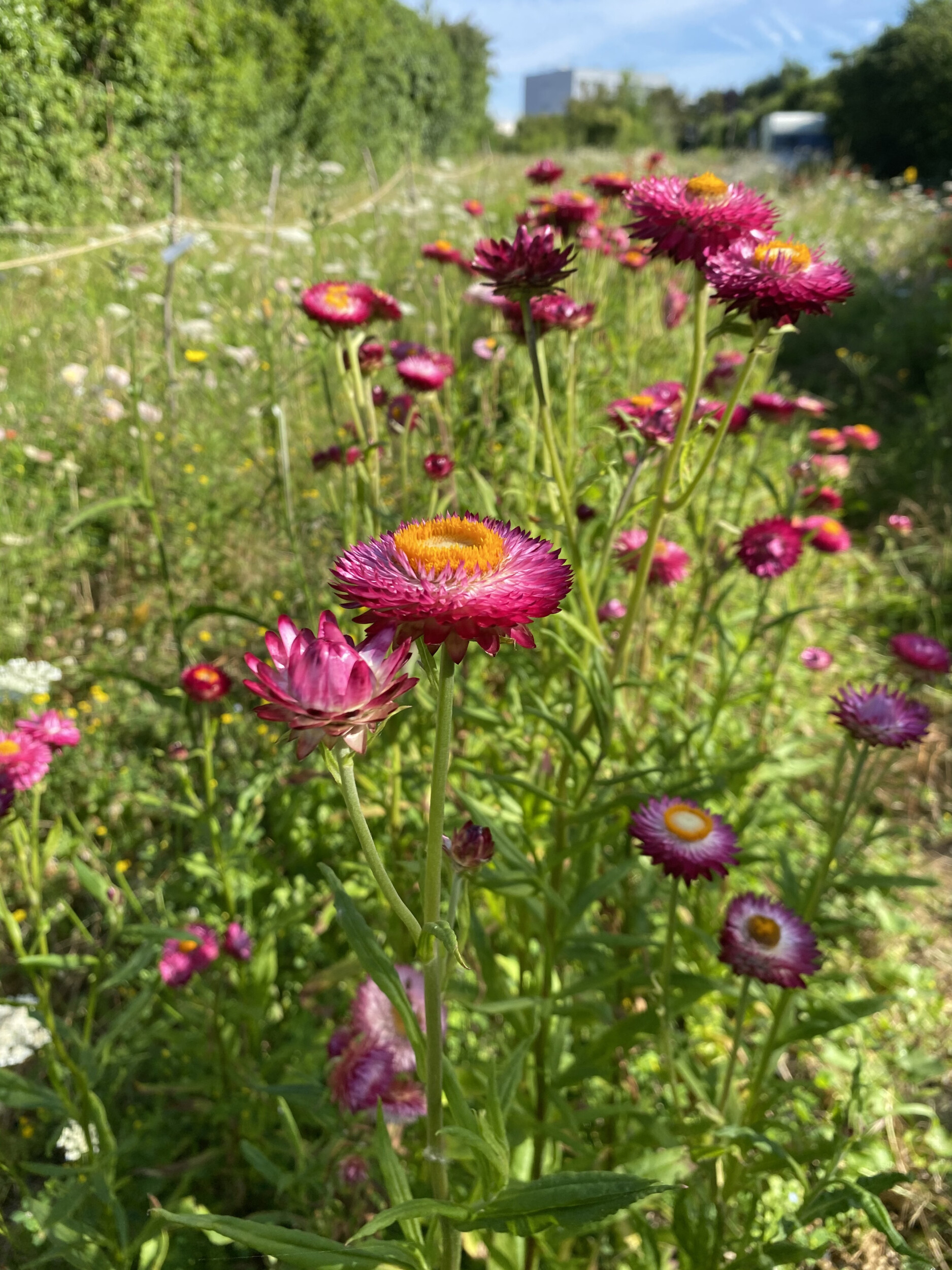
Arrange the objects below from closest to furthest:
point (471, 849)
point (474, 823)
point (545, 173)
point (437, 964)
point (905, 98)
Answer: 1. point (437, 964)
2. point (471, 849)
3. point (474, 823)
4. point (545, 173)
5. point (905, 98)

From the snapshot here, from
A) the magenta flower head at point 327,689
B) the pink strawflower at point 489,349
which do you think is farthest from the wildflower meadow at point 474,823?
the pink strawflower at point 489,349

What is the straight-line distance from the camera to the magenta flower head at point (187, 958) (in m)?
1.53

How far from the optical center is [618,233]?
316 cm

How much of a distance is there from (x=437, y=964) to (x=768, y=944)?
0.71 m

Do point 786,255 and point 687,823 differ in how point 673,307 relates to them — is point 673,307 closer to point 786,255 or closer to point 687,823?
point 786,255

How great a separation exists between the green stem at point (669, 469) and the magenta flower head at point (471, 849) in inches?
22.9

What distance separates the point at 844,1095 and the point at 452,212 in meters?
6.27

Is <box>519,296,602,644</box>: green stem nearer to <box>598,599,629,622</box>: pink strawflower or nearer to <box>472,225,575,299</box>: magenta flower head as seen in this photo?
<box>472,225,575,299</box>: magenta flower head

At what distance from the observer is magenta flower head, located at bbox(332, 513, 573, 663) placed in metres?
0.70

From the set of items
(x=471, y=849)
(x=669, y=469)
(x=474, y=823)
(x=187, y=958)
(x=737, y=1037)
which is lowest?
(x=187, y=958)

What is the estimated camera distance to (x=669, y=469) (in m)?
1.25

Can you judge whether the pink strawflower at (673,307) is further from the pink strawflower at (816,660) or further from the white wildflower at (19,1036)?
the white wildflower at (19,1036)

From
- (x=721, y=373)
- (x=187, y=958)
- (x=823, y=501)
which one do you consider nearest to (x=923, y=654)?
(x=823, y=501)

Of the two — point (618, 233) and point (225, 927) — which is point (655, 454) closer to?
point (225, 927)
